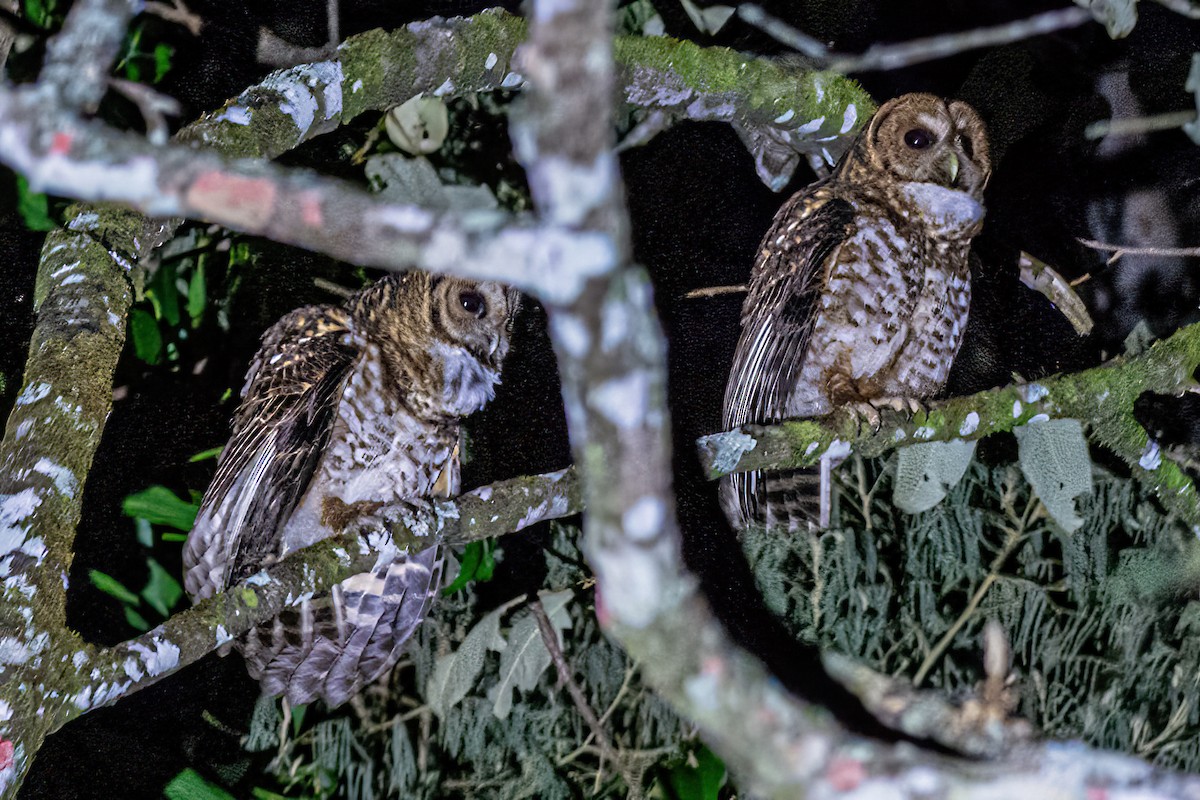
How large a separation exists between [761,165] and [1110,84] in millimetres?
473

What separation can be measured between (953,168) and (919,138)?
62 millimetres

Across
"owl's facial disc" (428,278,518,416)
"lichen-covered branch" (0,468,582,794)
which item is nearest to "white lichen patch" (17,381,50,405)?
"lichen-covered branch" (0,468,582,794)

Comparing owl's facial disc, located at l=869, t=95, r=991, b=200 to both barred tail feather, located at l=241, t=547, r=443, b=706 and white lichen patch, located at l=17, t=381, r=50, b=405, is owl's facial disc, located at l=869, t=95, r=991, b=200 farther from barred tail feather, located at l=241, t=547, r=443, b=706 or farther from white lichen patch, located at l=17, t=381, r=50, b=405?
white lichen patch, located at l=17, t=381, r=50, b=405

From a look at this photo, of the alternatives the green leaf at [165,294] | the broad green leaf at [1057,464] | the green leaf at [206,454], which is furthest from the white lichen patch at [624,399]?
the broad green leaf at [1057,464]

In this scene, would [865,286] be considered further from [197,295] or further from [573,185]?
[573,185]

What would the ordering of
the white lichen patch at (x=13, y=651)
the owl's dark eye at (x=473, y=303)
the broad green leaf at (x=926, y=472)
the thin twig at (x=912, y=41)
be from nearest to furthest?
1. the white lichen patch at (x=13, y=651)
2. the owl's dark eye at (x=473, y=303)
3. the thin twig at (x=912, y=41)
4. the broad green leaf at (x=926, y=472)

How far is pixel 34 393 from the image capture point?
0.94 m

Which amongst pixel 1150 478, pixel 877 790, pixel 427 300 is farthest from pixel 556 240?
pixel 1150 478

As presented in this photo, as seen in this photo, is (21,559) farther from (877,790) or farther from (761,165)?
(761,165)

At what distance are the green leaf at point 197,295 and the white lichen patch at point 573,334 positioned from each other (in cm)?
77

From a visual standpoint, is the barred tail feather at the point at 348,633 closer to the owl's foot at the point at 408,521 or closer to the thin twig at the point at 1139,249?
the owl's foot at the point at 408,521

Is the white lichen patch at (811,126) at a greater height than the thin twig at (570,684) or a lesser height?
greater

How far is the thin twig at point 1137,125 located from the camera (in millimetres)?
1385

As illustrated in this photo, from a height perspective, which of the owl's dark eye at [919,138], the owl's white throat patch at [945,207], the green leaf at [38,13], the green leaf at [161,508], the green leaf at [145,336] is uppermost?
the green leaf at [38,13]
